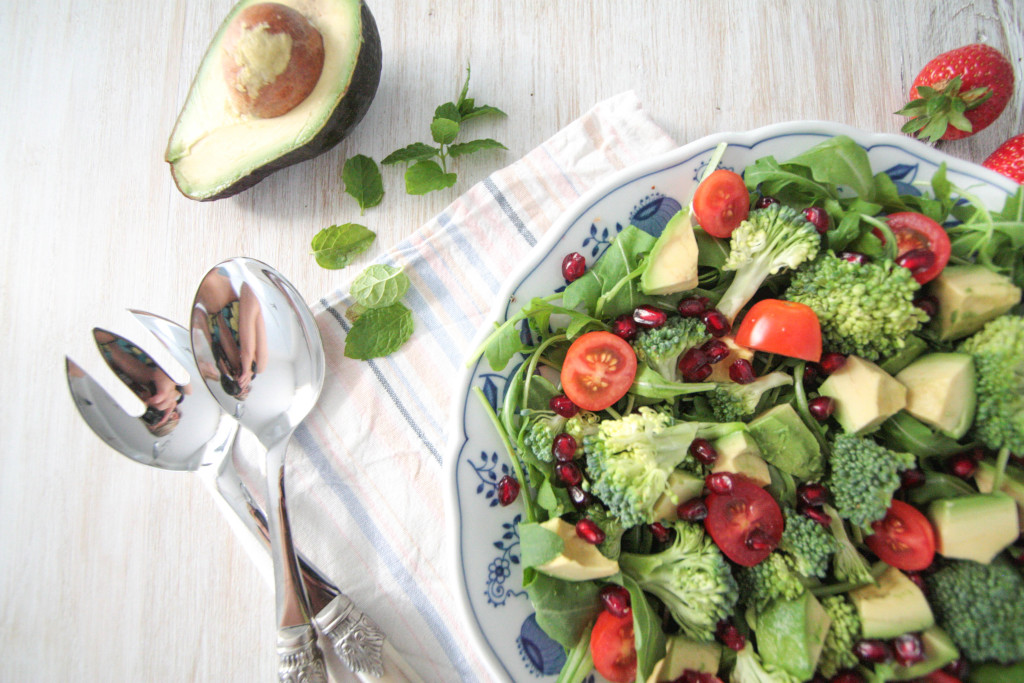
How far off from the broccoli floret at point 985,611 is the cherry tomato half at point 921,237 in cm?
72

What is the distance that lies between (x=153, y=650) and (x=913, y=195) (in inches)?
108

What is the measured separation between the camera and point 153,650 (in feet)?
6.13

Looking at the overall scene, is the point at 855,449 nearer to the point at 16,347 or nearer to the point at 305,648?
the point at 305,648

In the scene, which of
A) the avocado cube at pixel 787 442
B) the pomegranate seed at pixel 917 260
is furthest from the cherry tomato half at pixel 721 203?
the avocado cube at pixel 787 442

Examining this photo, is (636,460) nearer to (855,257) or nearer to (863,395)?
(863,395)

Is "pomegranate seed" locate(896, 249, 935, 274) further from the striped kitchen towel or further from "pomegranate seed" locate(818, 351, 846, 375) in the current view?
the striped kitchen towel

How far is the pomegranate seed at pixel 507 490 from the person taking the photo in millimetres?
1500

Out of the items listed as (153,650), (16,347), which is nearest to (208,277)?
(16,347)

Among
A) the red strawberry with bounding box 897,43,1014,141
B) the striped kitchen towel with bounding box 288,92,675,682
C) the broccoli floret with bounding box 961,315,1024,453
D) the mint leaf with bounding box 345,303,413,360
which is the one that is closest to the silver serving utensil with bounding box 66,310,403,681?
the striped kitchen towel with bounding box 288,92,675,682

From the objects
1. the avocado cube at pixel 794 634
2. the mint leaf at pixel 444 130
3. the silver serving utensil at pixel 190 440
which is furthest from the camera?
the mint leaf at pixel 444 130

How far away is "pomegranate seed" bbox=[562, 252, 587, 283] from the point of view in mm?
1539

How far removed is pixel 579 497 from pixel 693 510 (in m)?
0.28

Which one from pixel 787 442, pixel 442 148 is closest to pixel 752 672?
pixel 787 442

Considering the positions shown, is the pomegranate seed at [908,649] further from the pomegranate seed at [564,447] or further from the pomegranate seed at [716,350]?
the pomegranate seed at [564,447]
